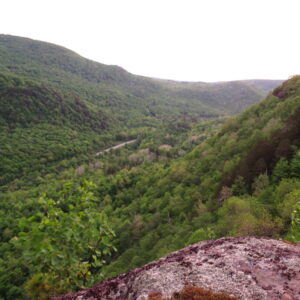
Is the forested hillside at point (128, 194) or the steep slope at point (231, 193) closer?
the forested hillside at point (128, 194)

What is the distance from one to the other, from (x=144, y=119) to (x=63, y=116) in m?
60.6

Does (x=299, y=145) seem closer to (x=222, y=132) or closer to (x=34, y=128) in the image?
(x=222, y=132)

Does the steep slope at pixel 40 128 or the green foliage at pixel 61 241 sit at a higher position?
the green foliage at pixel 61 241

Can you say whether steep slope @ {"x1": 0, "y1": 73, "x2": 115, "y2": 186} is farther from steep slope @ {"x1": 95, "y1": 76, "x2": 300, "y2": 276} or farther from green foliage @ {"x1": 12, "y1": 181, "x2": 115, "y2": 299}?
green foliage @ {"x1": 12, "y1": 181, "x2": 115, "y2": 299}

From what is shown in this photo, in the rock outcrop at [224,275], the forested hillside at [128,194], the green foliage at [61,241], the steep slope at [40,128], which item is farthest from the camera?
the steep slope at [40,128]

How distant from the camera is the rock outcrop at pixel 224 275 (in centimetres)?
485

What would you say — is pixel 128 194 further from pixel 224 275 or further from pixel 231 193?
pixel 224 275

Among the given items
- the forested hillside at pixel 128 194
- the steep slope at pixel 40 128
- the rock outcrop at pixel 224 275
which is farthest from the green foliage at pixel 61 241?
the steep slope at pixel 40 128

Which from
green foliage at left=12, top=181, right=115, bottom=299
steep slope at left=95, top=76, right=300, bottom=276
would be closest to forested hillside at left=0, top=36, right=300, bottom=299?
green foliage at left=12, top=181, right=115, bottom=299

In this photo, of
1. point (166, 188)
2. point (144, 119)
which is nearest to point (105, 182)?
point (166, 188)

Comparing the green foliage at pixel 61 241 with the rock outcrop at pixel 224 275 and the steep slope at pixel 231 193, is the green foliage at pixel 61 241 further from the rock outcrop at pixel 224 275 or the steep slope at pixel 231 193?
the steep slope at pixel 231 193

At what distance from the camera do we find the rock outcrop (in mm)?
4848

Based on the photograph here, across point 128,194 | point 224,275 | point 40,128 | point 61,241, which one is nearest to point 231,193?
point 224,275

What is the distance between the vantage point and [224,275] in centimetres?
528
